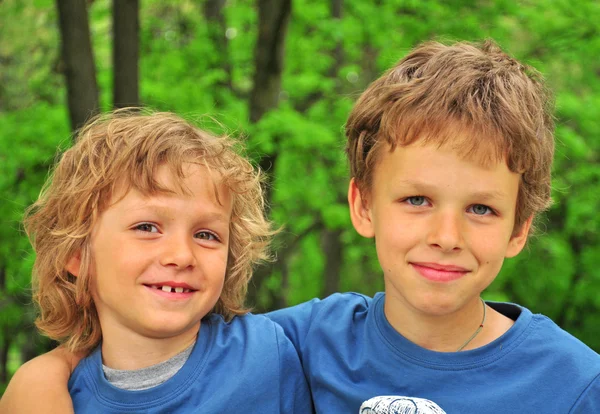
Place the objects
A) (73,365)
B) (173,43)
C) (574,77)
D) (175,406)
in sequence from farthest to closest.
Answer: (574,77) → (173,43) → (73,365) → (175,406)

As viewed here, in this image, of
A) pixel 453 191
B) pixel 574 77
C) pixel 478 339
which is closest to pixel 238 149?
pixel 453 191

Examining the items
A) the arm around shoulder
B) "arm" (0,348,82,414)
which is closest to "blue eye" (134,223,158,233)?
"arm" (0,348,82,414)

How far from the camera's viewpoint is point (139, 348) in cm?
234

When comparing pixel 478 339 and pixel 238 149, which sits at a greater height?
pixel 238 149

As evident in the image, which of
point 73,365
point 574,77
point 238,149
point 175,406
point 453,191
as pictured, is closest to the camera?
point 453,191

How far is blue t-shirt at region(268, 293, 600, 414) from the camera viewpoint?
2.10 meters

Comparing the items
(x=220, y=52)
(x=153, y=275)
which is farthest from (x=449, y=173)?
(x=220, y=52)

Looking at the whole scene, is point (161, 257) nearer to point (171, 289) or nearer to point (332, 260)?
point (171, 289)

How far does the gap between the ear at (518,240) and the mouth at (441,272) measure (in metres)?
0.22

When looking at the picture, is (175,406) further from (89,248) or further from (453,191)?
(453,191)

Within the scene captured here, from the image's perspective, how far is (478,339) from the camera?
2.28m

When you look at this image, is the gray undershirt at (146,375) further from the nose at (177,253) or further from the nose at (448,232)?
the nose at (448,232)

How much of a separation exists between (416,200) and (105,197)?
93 cm

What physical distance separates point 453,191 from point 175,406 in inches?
40.4
